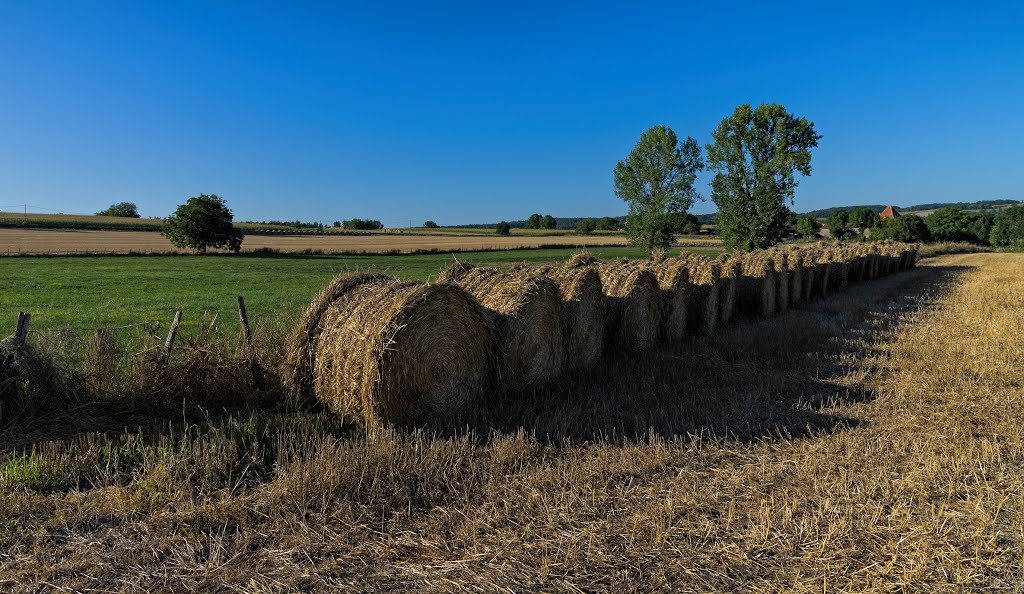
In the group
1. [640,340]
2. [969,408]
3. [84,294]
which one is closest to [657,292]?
[640,340]

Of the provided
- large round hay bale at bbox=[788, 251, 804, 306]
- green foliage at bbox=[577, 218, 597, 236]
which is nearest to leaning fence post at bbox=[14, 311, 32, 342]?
large round hay bale at bbox=[788, 251, 804, 306]

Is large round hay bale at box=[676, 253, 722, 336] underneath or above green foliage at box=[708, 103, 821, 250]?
underneath

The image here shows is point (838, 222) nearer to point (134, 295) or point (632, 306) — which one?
point (632, 306)

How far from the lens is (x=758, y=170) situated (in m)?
39.3

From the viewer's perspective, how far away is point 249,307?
14602 millimetres

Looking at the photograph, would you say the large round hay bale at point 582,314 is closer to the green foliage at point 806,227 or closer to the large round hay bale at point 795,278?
the large round hay bale at point 795,278

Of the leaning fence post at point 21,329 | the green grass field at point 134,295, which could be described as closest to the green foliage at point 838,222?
the green grass field at point 134,295

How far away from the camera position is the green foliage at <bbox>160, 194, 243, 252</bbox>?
4577 centimetres

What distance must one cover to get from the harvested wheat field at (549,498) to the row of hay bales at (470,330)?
0.39 m

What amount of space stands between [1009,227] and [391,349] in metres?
105

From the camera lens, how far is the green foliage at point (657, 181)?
44719 millimetres

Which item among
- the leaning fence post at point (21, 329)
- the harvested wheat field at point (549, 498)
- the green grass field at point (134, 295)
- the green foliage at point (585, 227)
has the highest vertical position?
the green foliage at point (585, 227)

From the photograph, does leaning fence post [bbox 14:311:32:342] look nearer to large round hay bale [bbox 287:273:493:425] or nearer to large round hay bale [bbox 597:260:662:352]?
large round hay bale [bbox 287:273:493:425]

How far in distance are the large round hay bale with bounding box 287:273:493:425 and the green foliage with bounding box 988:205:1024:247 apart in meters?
97.9
